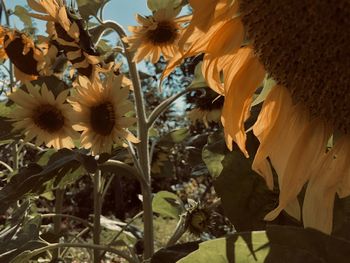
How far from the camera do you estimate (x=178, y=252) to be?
0.93m

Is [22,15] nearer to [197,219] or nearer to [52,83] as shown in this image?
[52,83]

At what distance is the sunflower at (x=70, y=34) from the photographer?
1.40 m

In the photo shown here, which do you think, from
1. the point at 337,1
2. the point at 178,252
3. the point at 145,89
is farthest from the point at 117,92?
the point at 145,89

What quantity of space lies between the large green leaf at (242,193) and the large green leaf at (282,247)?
0.27 metres

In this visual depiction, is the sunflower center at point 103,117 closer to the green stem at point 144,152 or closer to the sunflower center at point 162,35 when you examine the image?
the green stem at point 144,152

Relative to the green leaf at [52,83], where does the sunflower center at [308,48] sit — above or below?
below

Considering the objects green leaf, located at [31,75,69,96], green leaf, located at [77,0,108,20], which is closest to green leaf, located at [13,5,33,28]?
green leaf, located at [31,75,69,96]

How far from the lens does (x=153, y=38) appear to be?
1664mm

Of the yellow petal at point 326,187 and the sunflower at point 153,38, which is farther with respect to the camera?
the sunflower at point 153,38

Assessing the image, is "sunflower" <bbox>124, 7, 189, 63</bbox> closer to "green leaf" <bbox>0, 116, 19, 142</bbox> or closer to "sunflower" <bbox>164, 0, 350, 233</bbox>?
"green leaf" <bbox>0, 116, 19, 142</bbox>

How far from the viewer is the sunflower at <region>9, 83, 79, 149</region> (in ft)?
5.17

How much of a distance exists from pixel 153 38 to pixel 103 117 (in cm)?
30

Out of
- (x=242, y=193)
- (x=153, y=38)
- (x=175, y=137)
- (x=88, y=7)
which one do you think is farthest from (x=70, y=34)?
(x=242, y=193)

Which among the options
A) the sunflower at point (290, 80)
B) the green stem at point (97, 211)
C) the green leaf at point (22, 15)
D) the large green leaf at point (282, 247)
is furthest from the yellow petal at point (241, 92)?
the green leaf at point (22, 15)
